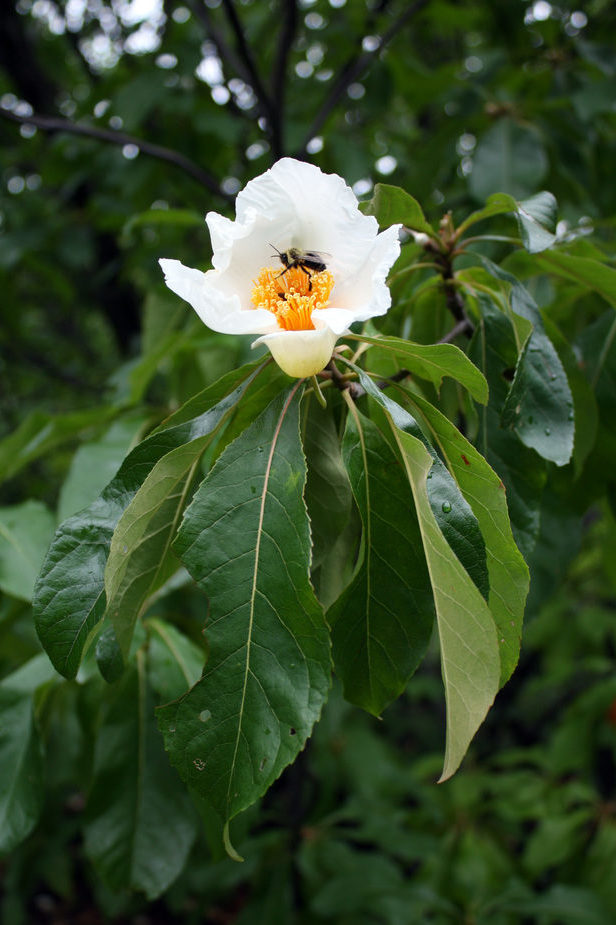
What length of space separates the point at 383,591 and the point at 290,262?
1.23ft

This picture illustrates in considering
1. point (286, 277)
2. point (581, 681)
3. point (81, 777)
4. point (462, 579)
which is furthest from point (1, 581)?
point (581, 681)

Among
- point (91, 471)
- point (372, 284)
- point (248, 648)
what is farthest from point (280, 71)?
point (248, 648)

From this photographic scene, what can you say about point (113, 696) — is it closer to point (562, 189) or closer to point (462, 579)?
point (462, 579)

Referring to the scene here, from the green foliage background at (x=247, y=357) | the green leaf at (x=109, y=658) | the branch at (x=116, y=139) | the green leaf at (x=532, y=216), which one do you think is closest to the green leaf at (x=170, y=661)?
the green foliage background at (x=247, y=357)

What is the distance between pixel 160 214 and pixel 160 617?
32.9 inches

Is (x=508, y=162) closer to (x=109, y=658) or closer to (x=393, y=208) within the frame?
(x=393, y=208)

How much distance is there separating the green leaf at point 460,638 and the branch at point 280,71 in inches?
55.3

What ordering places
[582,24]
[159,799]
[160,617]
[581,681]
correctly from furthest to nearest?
[581,681] → [582,24] → [160,617] → [159,799]

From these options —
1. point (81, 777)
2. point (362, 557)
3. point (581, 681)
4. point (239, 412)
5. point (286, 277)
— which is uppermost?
point (286, 277)

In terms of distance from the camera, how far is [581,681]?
3.70m

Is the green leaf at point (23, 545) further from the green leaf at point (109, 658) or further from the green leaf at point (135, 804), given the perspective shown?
the green leaf at point (109, 658)

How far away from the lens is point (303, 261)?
81 centimetres

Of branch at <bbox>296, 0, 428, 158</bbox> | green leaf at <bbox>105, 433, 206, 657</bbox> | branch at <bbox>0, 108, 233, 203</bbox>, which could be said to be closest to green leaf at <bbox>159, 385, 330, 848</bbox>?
green leaf at <bbox>105, 433, 206, 657</bbox>

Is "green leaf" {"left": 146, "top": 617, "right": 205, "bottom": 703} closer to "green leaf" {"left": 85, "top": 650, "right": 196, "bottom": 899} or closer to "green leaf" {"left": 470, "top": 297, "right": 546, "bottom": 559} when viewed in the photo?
"green leaf" {"left": 85, "top": 650, "right": 196, "bottom": 899}
